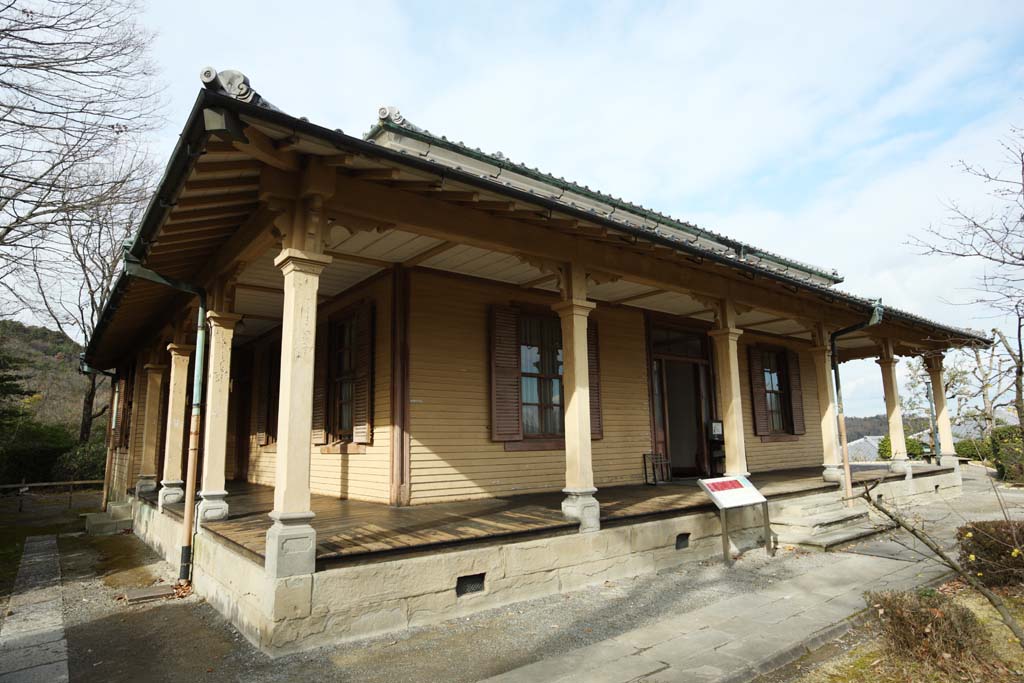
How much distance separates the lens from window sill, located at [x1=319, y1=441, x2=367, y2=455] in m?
7.09

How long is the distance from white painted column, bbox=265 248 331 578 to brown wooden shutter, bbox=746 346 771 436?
28.7 ft

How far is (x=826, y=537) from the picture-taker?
6762 millimetres

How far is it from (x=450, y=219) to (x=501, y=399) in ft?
9.26

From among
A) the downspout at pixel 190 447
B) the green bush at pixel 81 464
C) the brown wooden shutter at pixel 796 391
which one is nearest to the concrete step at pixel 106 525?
the downspout at pixel 190 447

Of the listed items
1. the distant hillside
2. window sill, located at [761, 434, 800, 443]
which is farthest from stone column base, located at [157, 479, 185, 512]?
the distant hillside

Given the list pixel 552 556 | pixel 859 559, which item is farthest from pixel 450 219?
pixel 859 559

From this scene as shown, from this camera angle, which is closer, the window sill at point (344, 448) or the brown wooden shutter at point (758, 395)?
the window sill at point (344, 448)

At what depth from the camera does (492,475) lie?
7.11 meters

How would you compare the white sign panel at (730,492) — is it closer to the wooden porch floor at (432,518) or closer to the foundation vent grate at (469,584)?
the wooden porch floor at (432,518)

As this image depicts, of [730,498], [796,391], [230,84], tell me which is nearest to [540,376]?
[730,498]

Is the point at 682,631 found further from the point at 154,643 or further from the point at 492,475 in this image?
the point at 154,643

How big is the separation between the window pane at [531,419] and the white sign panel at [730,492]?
2.10m

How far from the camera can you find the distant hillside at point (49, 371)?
27.7 metres

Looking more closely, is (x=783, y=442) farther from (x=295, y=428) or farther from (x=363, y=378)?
(x=295, y=428)
